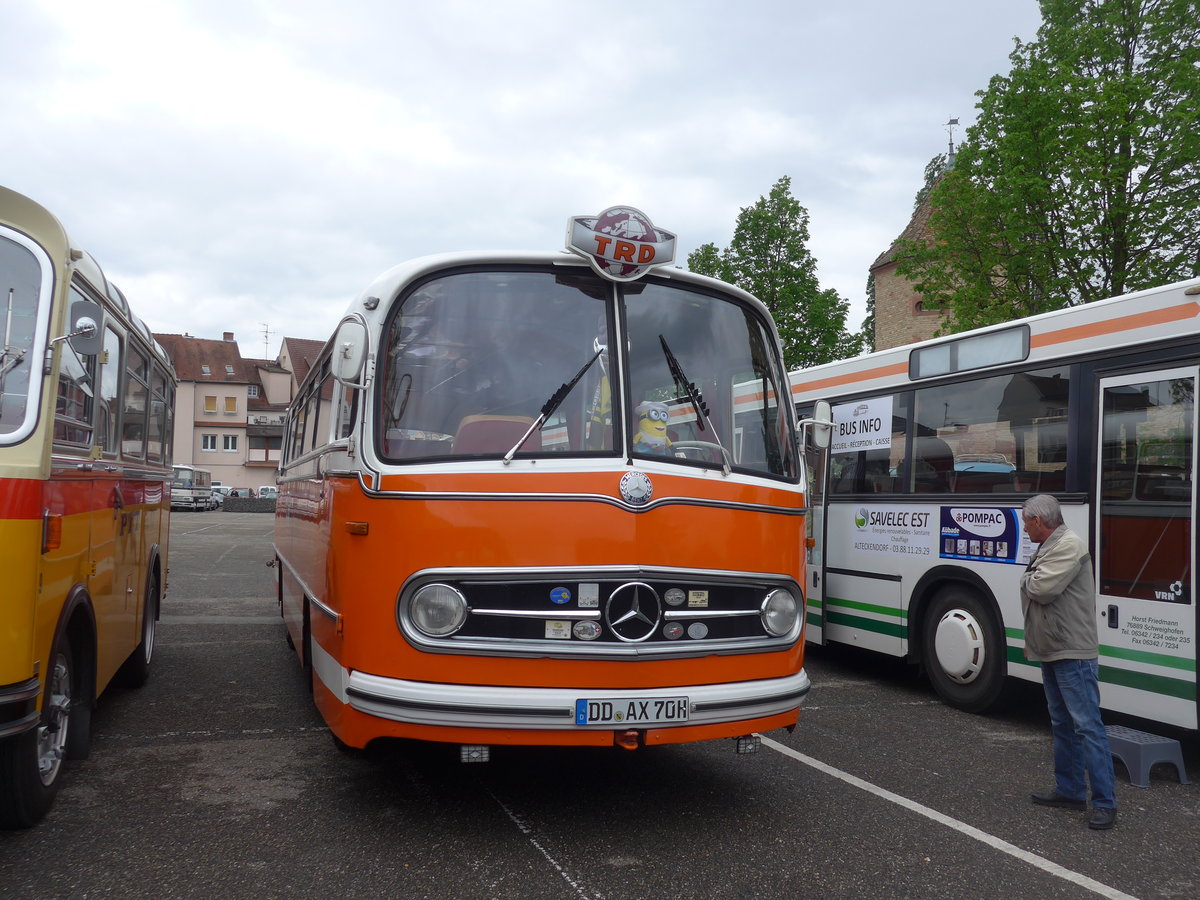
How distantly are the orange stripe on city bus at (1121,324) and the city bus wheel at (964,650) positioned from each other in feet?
6.42

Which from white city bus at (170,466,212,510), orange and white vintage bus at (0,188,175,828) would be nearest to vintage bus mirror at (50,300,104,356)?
orange and white vintage bus at (0,188,175,828)

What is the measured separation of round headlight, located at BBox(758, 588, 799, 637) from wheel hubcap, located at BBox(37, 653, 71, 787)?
325 cm

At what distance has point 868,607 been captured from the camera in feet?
29.2

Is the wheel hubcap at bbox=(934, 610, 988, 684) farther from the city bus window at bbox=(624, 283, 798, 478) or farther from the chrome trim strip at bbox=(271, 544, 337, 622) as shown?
the chrome trim strip at bbox=(271, 544, 337, 622)

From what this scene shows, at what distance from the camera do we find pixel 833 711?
25.3 feet

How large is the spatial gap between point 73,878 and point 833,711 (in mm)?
5263

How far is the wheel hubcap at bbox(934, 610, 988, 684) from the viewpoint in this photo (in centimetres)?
764

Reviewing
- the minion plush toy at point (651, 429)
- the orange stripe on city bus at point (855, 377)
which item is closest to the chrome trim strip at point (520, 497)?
the minion plush toy at point (651, 429)

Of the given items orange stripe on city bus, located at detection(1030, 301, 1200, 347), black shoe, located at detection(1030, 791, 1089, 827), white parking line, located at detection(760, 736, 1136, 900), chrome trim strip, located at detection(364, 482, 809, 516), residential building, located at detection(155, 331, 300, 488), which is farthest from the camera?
residential building, located at detection(155, 331, 300, 488)

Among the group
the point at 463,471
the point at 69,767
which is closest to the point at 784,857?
the point at 463,471

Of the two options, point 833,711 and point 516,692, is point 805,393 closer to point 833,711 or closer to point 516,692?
point 833,711

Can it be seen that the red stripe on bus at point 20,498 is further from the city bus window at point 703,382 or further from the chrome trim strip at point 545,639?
the city bus window at point 703,382

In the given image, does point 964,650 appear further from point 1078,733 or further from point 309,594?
point 309,594

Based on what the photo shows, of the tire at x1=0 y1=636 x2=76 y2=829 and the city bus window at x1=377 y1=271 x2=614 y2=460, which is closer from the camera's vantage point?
the tire at x1=0 y1=636 x2=76 y2=829
